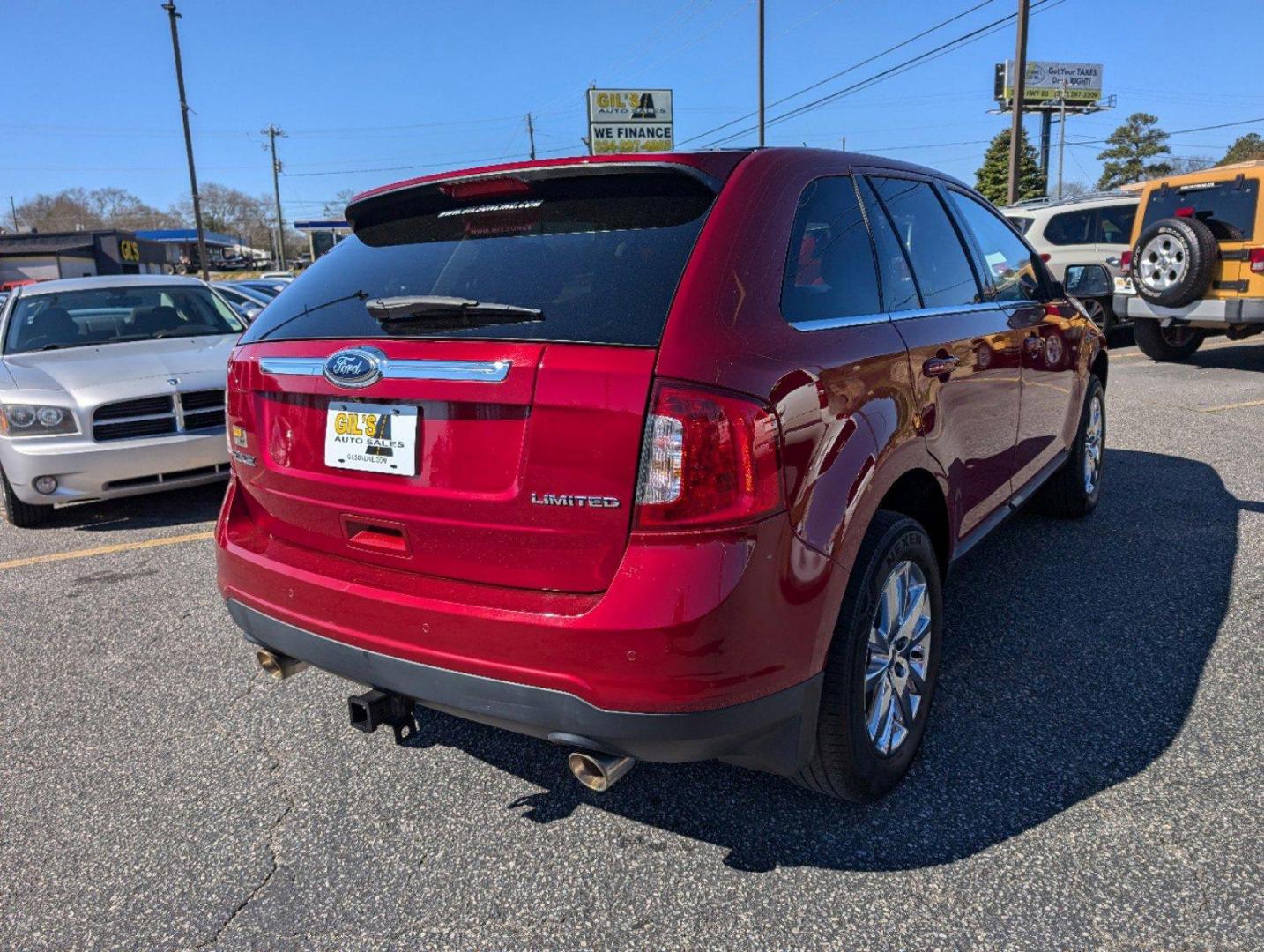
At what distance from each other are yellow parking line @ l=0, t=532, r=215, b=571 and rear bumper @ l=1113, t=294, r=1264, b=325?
9.56 metres

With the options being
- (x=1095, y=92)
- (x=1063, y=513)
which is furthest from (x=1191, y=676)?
(x=1095, y=92)

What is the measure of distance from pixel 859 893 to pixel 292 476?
1.74 metres

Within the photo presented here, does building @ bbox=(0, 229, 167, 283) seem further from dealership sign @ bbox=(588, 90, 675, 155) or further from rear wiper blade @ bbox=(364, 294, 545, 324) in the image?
rear wiper blade @ bbox=(364, 294, 545, 324)

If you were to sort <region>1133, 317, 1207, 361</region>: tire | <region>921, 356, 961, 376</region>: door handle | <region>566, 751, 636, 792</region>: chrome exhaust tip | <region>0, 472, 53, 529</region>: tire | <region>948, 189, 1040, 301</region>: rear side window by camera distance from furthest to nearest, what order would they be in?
<region>1133, 317, 1207, 361</region>: tire, <region>0, 472, 53, 529</region>: tire, <region>948, 189, 1040, 301</region>: rear side window, <region>921, 356, 961, 376</region>: door handle, <region>566, 751, 636, 792</region>: chrome exhaust tip

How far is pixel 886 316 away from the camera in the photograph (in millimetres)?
2604

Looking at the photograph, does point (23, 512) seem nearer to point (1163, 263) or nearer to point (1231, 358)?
point (1163, 263)

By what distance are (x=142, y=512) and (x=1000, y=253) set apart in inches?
211

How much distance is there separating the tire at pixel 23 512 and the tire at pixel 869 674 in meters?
5.34

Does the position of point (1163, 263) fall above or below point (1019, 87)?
below

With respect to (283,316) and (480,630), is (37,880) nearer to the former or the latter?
(480,630)

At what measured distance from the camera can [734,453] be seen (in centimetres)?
190

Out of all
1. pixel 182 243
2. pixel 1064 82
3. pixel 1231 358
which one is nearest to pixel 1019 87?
pixel 1231 358

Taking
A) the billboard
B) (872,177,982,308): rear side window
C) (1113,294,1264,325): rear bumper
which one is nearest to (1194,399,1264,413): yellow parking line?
(1113,294,1264,325): rear bumper

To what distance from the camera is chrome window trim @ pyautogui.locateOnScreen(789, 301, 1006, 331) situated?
2240 millimetres
